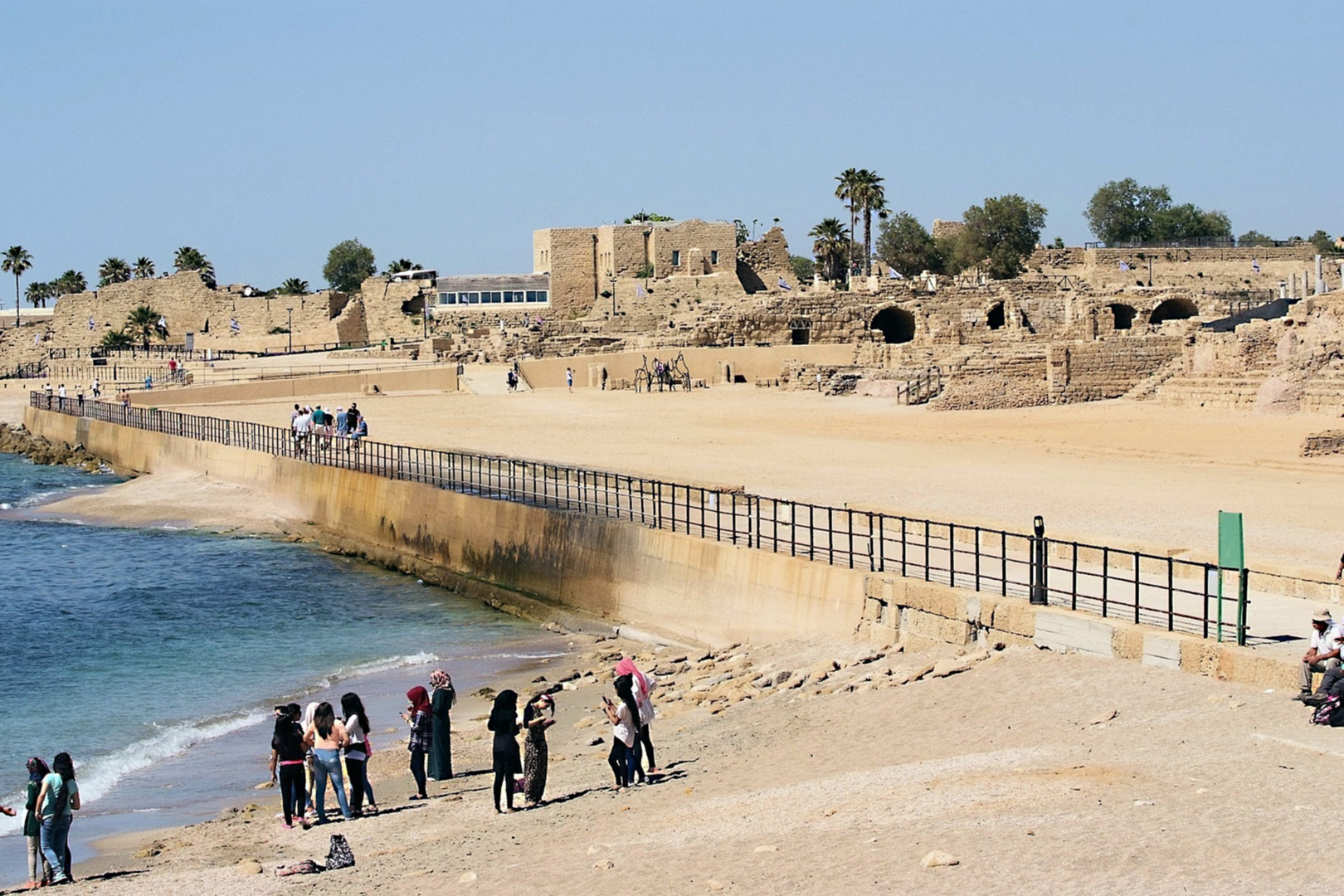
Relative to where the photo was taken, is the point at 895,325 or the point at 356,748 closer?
the point at 356,748

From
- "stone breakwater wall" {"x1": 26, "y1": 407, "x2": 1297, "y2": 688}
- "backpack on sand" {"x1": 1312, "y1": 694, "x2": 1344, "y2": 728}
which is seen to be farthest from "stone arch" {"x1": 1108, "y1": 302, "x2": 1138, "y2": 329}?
"backpack on sand" {"x1": 1312, "y1": 694, "x2": 1344, "y2": 728}

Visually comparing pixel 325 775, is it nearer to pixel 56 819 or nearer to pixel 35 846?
pixel 56 819

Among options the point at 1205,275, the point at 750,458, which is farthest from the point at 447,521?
the point at 1205,275

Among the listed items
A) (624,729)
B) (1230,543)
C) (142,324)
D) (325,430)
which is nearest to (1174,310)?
(325,430)

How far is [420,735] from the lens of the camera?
13977mm

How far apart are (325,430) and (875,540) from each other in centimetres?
1953

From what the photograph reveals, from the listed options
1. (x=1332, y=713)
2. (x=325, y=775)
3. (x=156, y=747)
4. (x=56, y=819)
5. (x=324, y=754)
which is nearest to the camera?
(x=1332, y=713)

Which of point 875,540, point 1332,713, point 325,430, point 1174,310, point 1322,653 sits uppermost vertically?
point 1174,310

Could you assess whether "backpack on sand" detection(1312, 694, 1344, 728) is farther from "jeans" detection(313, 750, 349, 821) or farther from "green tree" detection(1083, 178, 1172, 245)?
"green tree" detection(1083, 178, 1172, 245)

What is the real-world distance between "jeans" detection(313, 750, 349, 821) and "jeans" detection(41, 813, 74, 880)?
1.95 m

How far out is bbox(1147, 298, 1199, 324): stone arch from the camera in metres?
56.1

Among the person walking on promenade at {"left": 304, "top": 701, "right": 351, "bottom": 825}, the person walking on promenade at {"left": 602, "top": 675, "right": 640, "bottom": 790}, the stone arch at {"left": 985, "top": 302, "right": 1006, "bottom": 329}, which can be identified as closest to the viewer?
the person walking on promenade at {"left": 602, "top": 675, "right": 640, "bottom": 790}

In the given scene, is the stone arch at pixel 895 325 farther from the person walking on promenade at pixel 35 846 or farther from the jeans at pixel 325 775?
the person walking on promenade at pixel 35 846

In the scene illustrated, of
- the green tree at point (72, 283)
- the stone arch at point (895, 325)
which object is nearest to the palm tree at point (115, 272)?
the green tree at point (72, 283)
